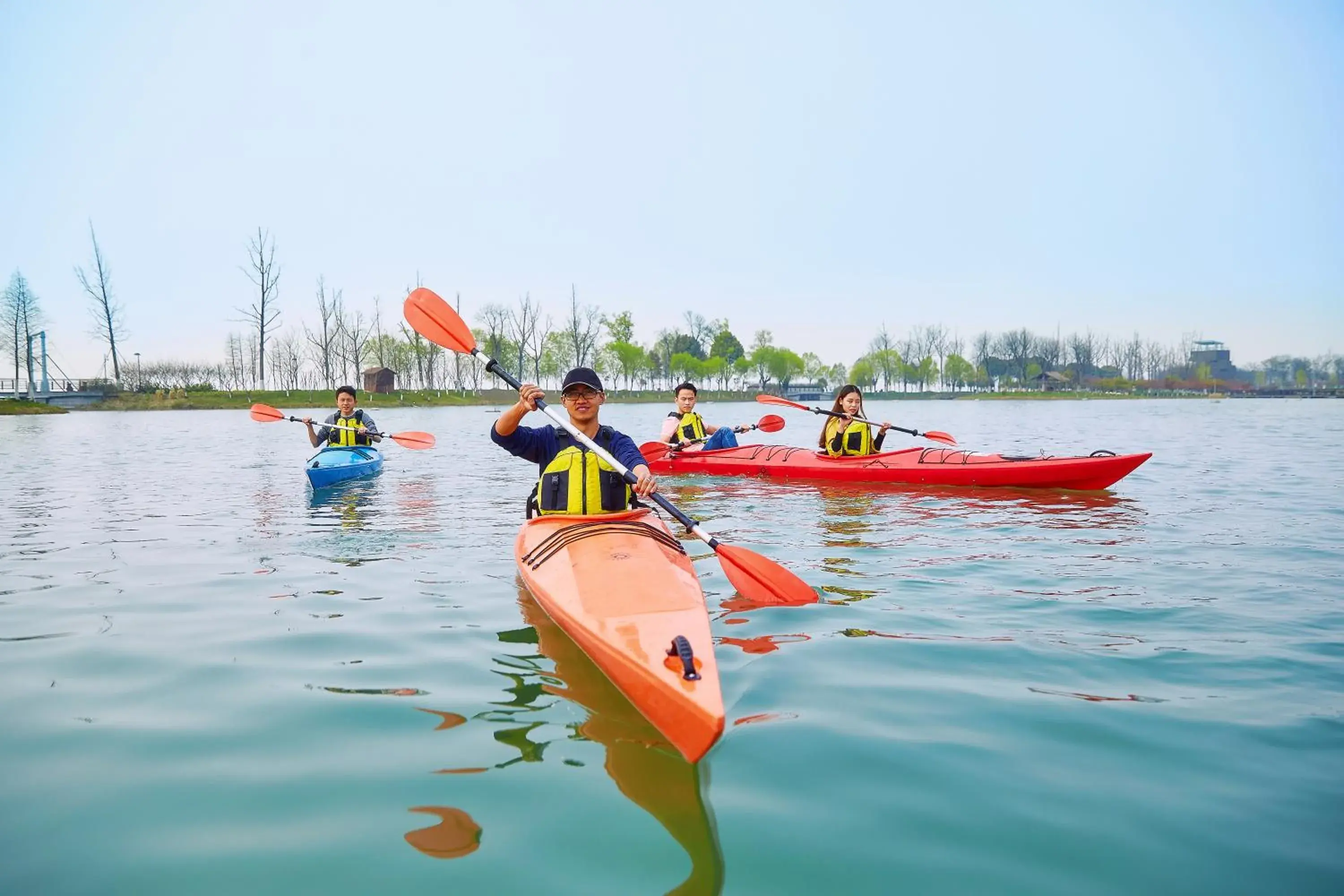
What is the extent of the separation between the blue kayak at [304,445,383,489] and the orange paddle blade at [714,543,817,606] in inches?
310

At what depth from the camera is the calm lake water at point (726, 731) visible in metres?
2.41

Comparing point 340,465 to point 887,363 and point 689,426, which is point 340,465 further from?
point 887,363

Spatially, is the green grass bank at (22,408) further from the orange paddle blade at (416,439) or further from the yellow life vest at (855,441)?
the yellow life vest at (855,441)

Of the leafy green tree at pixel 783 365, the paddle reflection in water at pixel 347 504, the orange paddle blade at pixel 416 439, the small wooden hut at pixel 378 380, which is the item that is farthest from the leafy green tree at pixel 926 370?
the paddle reflection in water at pixel 347 504

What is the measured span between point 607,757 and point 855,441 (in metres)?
9.16

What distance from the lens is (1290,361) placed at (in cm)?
11238

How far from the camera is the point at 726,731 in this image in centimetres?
329

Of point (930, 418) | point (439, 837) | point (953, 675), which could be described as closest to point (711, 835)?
point (439, 837)

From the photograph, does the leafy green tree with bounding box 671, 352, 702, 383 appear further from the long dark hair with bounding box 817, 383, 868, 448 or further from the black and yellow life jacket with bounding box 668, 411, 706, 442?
the long dark hair with bounding box 817, 383, 868, 448

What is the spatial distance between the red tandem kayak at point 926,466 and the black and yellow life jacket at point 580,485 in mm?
6703

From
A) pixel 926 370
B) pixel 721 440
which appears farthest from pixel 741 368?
pixel 721 440

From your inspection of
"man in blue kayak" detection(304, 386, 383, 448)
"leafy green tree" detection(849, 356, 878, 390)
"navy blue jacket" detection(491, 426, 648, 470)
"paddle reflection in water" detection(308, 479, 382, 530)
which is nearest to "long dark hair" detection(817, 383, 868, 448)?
"paddle reflection in water" detection(308, 479, 382, 530)

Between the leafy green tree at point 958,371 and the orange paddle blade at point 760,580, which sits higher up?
the leafy green tree at point 958,371

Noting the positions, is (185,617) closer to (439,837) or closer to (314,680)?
(314,680)
